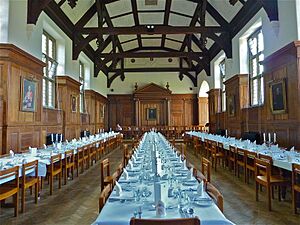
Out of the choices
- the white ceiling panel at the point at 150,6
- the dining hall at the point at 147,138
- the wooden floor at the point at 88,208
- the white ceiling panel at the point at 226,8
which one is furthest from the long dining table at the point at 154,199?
the white ceiling panel at the point at 150,6

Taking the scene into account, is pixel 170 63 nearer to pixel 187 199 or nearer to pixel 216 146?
pixel 216 146

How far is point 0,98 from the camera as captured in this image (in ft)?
17.7

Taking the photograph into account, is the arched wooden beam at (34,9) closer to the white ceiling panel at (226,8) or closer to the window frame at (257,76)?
the white ceiling panel at (226,8)

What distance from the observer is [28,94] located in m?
6.32

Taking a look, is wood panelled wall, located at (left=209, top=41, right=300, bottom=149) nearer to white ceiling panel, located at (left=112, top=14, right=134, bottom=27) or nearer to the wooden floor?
the wooden floor

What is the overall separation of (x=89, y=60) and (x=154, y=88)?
6390 millimetres

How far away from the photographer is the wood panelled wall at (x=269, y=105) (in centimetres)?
549

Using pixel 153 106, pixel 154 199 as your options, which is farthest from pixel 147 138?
pixel 153 106

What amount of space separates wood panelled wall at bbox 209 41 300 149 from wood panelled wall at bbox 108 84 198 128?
904 centimetres

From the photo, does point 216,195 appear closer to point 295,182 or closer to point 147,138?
point 295,182

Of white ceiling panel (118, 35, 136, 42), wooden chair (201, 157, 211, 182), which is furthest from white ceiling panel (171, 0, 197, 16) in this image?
wooden chair (201, 157, 211, 182)

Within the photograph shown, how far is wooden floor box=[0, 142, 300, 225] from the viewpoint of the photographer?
3.56 m

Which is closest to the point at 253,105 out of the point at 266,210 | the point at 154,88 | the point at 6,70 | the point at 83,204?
the point at 266,210

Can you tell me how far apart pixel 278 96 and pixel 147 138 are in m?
4.71
